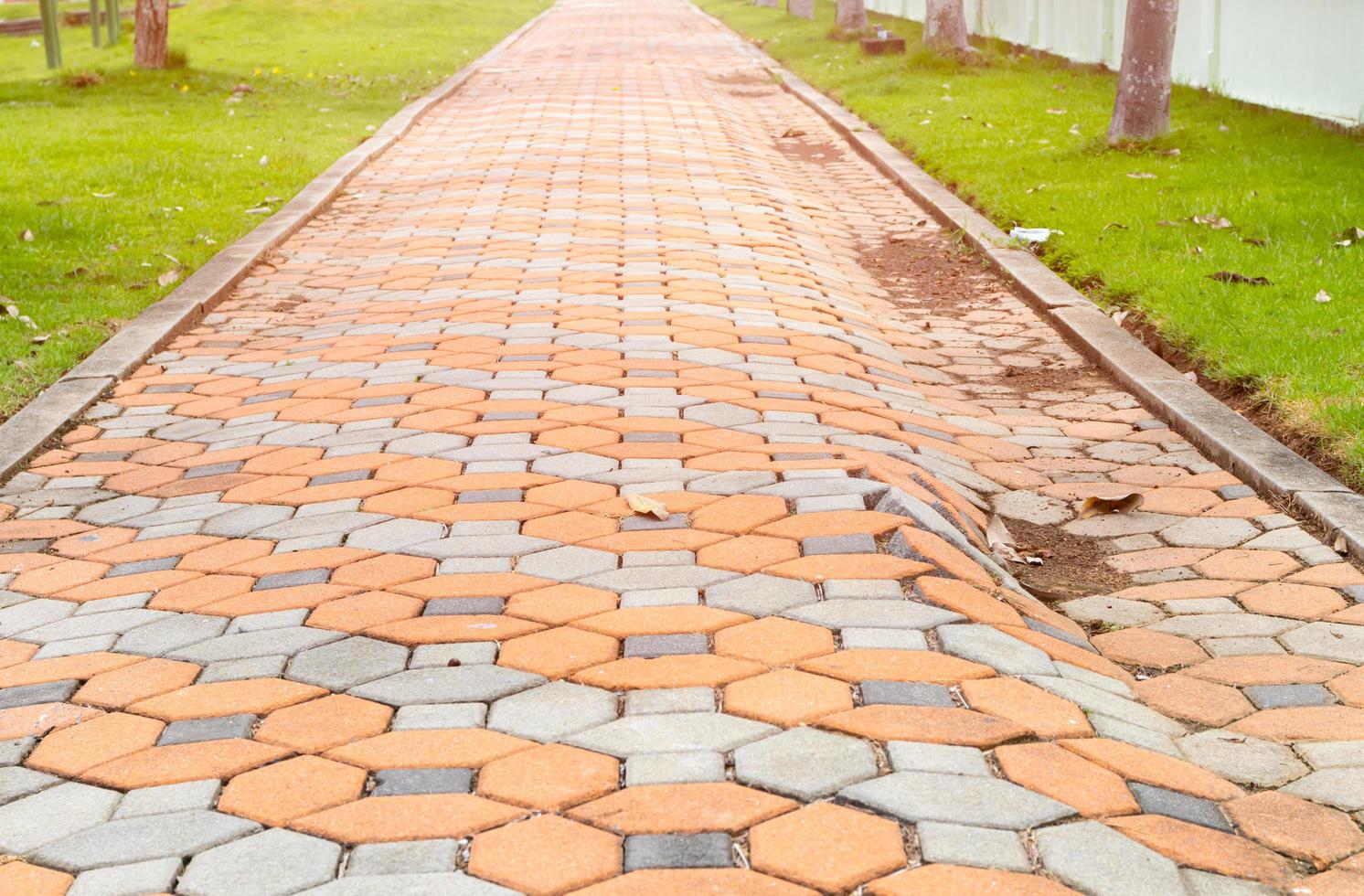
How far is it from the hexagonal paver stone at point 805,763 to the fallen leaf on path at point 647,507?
4.20ft

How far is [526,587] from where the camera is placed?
3520 mm

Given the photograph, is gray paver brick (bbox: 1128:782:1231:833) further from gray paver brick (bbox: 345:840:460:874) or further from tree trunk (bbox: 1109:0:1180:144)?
tree trunk (bbox: 1109:0:1180:144)

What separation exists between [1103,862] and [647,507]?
1867 mm

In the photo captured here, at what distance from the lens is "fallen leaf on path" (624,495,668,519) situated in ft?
13.0

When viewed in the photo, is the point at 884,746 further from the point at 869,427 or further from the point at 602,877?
the point at 869,427

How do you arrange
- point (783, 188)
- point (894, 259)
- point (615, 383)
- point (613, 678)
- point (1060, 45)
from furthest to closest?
1. point (1060, 45)
2. point (783, 188)
3. point (894, 259)
4. point (615, 383)
5. point (613, 678)

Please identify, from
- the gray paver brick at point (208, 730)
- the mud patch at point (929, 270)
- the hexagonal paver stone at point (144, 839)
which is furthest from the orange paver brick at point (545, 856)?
the mud patch at point (929, 270)

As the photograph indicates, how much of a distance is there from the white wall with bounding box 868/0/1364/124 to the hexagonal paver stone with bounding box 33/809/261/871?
9773 millimetres

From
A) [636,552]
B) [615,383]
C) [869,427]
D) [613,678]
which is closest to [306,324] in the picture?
[615,383]

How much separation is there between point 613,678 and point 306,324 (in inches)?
159

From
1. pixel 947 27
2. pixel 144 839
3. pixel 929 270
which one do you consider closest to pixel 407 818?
pixel 144 839

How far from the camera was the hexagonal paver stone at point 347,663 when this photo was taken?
3.06 metres

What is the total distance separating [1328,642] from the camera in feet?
11.4

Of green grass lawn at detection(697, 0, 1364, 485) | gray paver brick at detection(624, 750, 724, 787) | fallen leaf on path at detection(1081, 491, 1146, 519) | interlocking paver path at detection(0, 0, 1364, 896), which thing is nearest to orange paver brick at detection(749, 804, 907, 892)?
interlocking paver path at detection(0, 0, 1364, 896)
